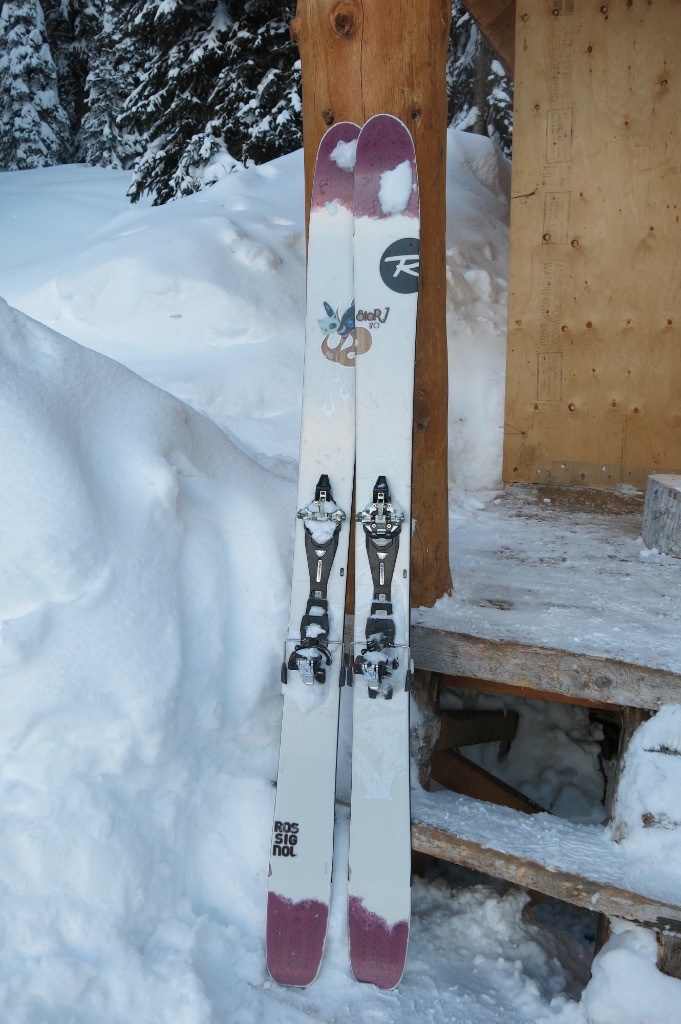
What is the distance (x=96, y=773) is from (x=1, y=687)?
28 cm

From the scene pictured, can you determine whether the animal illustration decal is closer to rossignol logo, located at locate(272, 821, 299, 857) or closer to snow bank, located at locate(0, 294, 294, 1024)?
snow bank, located at locate(0, 294, 294, 1024)

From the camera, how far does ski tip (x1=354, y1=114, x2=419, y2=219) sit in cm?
194

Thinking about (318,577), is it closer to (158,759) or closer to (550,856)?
(158,759)

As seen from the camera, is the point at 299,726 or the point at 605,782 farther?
the point at 605,782

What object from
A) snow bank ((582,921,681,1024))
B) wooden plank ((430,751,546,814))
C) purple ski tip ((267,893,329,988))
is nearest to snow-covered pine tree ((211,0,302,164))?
wooden plank ((430,751,546,814))

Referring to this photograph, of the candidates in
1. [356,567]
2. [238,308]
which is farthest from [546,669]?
[238,308]

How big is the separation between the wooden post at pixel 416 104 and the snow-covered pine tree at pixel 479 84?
28.0ft

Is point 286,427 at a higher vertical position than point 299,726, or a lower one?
higher

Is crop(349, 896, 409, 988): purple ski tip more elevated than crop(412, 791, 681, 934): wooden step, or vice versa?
crop(412, 791, 681, 934): wooden step

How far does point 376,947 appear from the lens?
173 cm

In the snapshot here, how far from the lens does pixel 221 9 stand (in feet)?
26.8

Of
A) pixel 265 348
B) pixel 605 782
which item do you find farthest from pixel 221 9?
pixel 605 782

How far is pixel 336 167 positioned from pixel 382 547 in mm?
1051

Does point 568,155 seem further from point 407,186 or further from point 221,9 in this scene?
point 221,9
